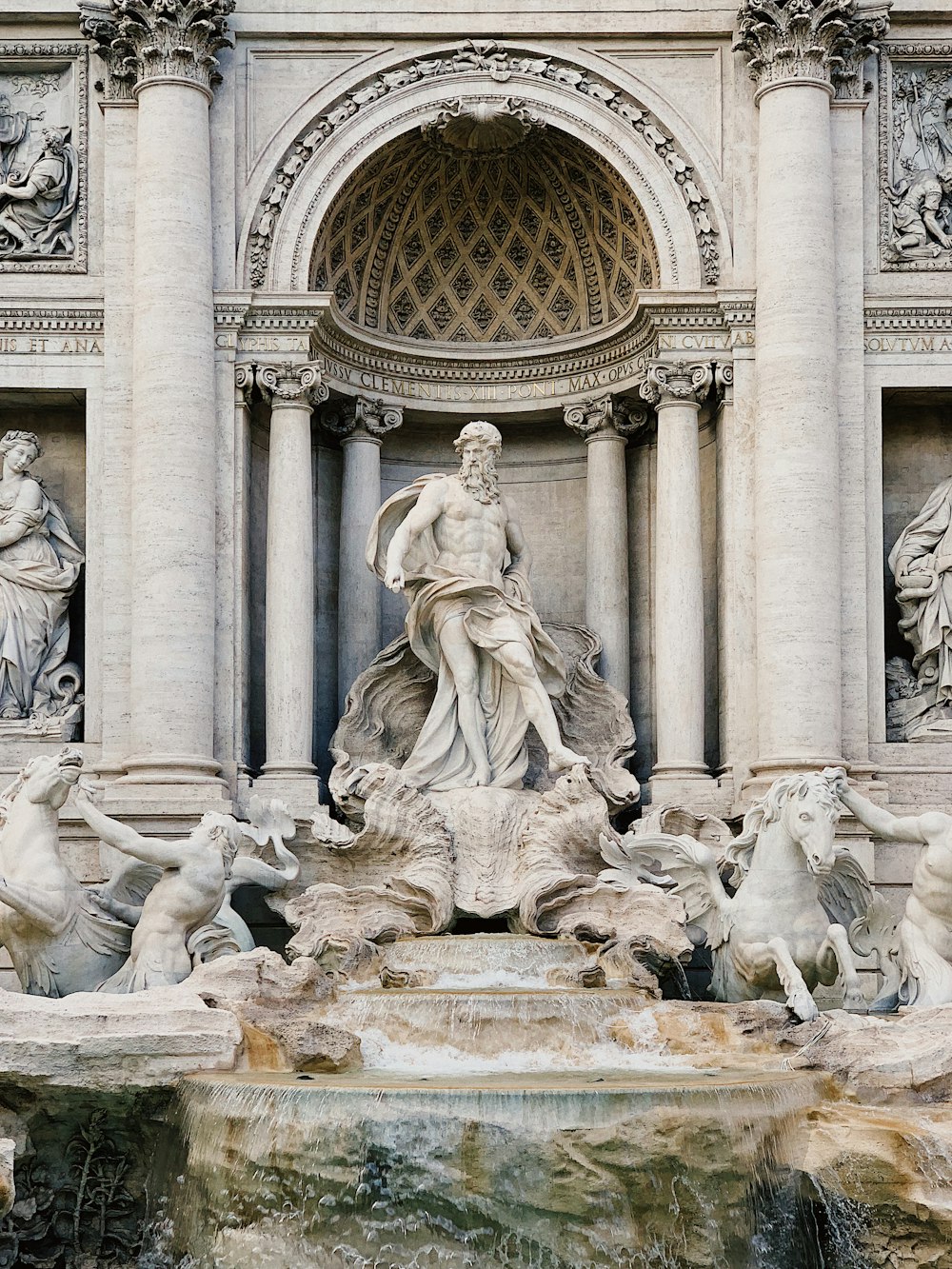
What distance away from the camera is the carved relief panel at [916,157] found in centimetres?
1762

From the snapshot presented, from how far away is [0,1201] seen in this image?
1005 cm

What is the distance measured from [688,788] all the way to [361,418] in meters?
4.79

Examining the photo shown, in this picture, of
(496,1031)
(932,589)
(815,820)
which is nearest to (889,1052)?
(815,820)

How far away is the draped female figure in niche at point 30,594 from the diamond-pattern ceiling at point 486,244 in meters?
3.25

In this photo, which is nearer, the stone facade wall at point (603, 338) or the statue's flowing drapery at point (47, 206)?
the stone facade wall at point (603, 338)

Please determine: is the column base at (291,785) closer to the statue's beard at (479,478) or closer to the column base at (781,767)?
the statue's beard at (479,478)

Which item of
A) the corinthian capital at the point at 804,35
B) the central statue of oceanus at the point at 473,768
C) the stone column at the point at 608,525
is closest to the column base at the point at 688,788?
the central statue of oceanus at the point at 473,768

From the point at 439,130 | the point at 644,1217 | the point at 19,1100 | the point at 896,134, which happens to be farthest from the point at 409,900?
the point at 896,134

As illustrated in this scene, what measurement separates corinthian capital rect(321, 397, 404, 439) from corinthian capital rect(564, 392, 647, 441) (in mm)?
1738

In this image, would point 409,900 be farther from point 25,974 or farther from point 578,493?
point 578,493

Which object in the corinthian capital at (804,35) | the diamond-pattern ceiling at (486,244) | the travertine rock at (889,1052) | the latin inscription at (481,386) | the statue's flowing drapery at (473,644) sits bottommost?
the travertine rock at (889,1052)

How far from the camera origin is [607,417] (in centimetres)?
1845

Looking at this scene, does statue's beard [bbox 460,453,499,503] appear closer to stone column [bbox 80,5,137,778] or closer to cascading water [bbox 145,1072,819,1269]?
stone column [bbox 80,5,137,778]

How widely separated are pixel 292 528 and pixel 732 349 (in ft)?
14.1
